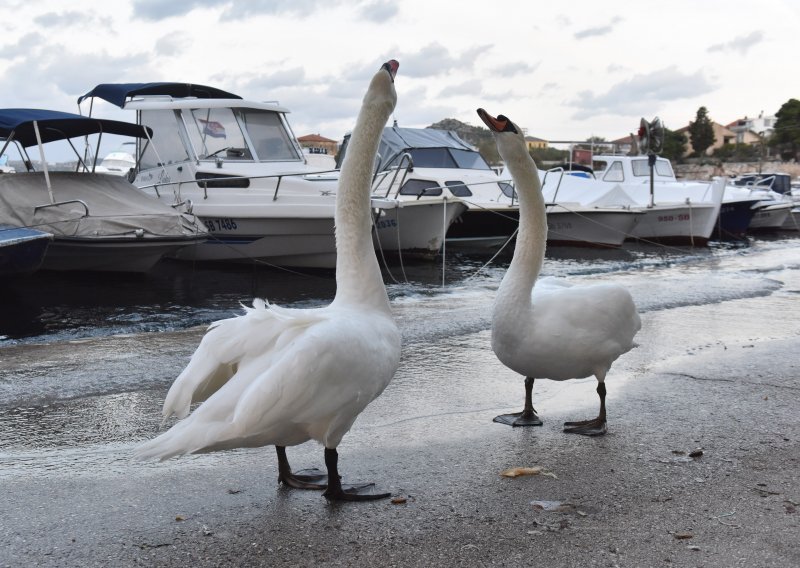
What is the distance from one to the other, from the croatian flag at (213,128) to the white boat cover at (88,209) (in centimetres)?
228

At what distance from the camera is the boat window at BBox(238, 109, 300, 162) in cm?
1588

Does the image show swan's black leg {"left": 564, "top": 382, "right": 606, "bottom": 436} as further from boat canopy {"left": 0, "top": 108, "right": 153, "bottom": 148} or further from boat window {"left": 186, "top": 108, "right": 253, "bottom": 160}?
boat window {"left": 186, "top": 108, "right": 253, "bottom": 160}

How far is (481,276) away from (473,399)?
34.5ft

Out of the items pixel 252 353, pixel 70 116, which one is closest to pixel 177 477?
pixel 252 353

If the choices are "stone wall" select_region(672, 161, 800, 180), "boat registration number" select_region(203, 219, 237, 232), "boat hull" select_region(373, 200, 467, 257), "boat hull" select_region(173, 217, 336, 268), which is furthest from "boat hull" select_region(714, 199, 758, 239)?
"stone wall" select_region(672, 161, 800, 180)

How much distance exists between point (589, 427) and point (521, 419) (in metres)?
0.41

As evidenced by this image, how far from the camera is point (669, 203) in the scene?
23.9 metres

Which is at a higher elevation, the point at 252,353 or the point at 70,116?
the point at 70,116

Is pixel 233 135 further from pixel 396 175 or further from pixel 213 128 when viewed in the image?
pixel 396 175

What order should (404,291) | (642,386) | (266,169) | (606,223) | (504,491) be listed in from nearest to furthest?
(504,491) < (642,386) < (404,291) < (266,169) < (606,223)

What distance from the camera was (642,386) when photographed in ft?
18.3

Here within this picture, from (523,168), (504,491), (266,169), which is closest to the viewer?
(504,491)

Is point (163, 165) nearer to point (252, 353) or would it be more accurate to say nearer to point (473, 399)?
point (473, 399)

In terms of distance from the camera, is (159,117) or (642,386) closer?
(642,386)
